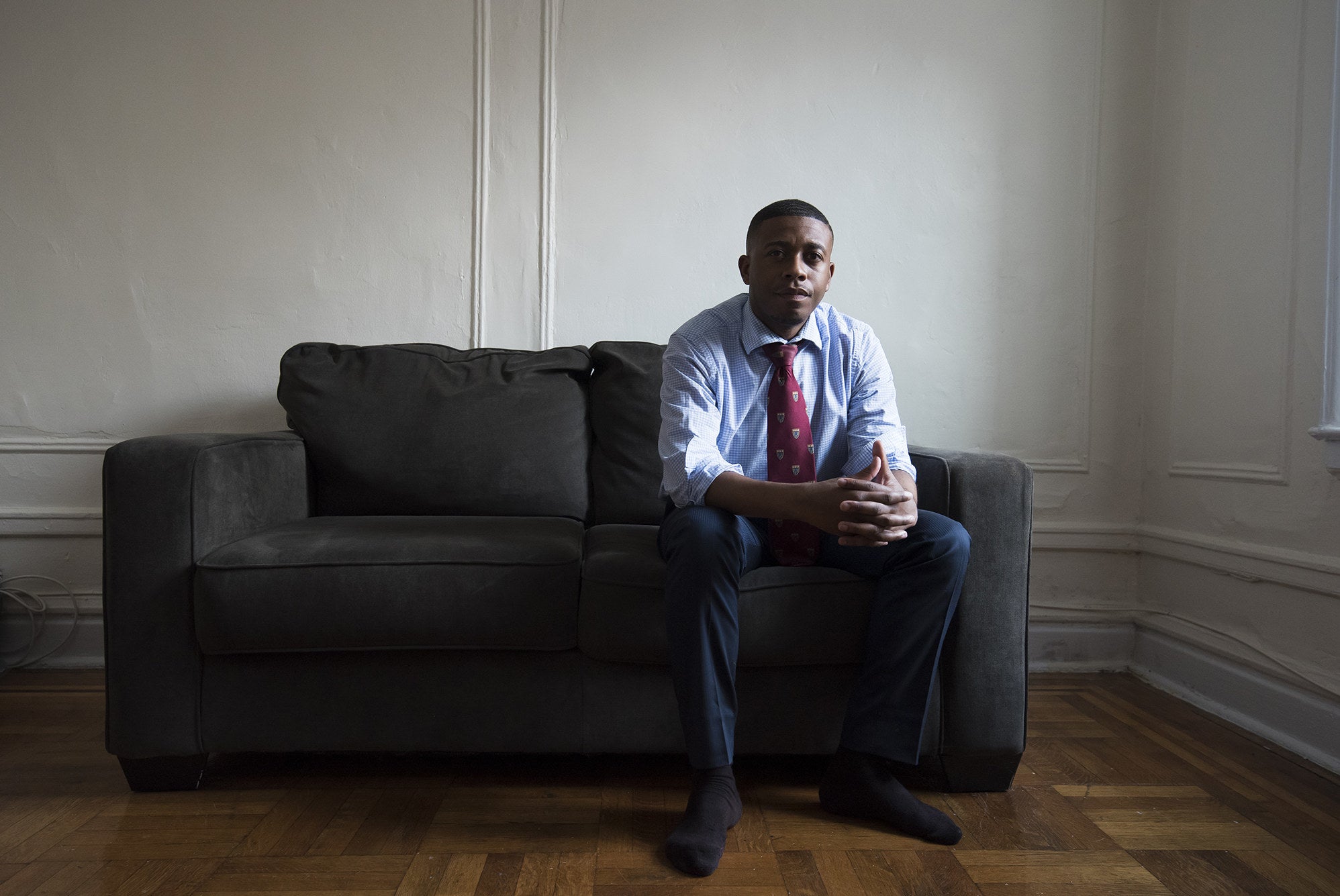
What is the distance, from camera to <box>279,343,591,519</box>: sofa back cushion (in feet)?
6.77

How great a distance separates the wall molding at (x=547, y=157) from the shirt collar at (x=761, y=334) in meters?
0.89

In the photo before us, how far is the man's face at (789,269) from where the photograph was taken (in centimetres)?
165

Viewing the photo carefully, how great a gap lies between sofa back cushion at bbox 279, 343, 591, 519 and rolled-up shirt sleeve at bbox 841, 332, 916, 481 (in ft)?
2.35

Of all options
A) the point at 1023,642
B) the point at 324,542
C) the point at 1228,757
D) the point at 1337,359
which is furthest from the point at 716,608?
the point at 1337,359

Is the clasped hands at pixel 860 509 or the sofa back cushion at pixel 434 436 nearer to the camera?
the clasped hands at pixel 860 509

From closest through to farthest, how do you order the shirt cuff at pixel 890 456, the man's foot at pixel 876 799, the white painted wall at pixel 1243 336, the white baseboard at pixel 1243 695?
the man's foot at pixel 876 799
the shirt cuff at pixel 890 456
the white baseboard at pixel 1243 695
the white painted wall at pixel 1243 336

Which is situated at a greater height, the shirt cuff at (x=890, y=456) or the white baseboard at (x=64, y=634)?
the shirt cuff at (x=890, y=456)

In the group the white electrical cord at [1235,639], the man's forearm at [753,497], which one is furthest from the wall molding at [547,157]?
the white electrical cord at [1235,639]

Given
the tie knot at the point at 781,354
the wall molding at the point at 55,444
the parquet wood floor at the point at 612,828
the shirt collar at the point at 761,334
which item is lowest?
the parquet wood floor at the point at 612,828

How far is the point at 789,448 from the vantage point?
1.65m

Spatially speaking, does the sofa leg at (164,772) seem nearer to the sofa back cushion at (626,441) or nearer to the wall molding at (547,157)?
the sofa back cushion at (626,441)

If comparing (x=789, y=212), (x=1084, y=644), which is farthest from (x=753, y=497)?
(x=1084, y=644)

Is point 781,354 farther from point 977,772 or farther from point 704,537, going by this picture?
point 977,772

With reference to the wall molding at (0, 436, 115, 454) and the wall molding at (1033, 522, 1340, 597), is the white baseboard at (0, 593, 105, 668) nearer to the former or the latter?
the wall molding at (0, 436, 115, 454)
